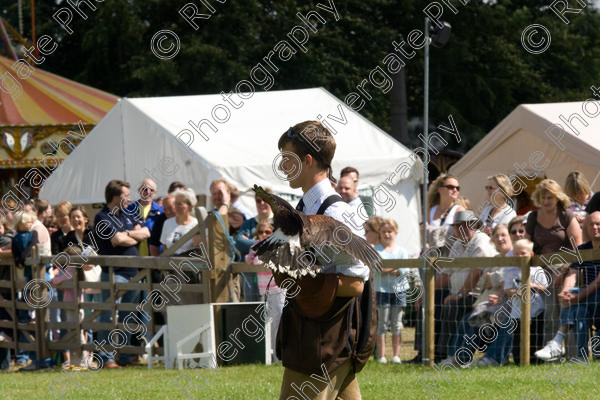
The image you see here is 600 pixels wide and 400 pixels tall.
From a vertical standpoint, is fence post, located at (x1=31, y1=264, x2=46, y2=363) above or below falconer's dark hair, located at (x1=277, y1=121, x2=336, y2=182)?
below

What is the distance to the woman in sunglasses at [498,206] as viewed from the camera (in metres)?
10.4

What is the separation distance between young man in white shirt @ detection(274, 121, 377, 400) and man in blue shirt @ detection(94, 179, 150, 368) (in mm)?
6430

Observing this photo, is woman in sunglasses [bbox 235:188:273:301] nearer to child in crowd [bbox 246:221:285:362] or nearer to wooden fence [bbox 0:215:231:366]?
child in crowd [bbox 246:221:285:362]

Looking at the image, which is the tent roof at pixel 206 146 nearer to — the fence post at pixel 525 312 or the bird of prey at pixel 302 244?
the fence post at pixel 525 312

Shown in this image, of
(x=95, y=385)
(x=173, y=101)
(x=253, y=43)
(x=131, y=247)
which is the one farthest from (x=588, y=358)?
(x=253, y=43)

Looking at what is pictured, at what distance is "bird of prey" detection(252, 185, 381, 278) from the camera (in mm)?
3875

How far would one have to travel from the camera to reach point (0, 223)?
12.9m

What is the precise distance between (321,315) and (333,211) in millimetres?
416

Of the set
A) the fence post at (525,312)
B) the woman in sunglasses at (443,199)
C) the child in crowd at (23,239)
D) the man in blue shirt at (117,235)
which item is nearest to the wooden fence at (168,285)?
the fence post at (525,312)

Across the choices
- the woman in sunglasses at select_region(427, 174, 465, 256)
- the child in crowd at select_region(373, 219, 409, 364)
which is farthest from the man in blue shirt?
the woman in sunglasses at select_region(427, 174, 465, 256)

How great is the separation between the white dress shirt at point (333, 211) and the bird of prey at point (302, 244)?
49 mm

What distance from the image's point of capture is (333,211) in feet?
13.6

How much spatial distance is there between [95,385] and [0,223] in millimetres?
4990

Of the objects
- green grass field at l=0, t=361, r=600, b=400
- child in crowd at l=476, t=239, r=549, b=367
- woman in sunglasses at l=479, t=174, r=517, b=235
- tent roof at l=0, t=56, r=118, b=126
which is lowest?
green grass field at l=0, t=361, r=600, b=400
